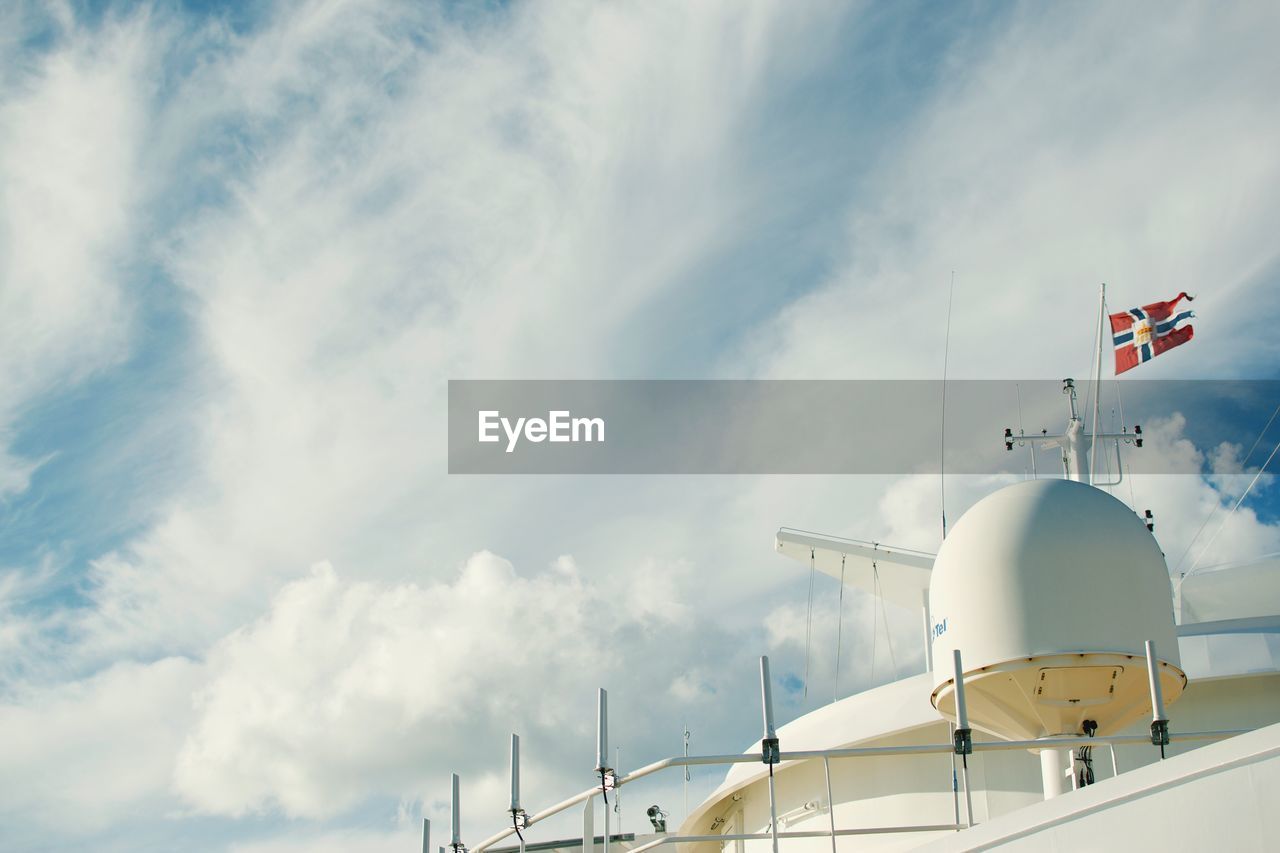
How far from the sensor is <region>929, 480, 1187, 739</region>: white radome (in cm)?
1223

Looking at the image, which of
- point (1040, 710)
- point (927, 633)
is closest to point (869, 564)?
point (927, 633)

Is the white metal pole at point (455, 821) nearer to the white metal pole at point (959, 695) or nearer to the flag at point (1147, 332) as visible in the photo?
the white metal pole at point (959, 695)

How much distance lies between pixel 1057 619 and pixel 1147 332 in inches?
430

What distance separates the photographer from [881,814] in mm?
18828

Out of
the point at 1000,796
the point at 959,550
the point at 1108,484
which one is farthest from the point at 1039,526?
the point at 1108,484

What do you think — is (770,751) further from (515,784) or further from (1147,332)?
(1147,332)

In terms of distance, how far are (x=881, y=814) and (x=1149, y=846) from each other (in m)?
11.2

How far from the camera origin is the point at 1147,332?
21547mm

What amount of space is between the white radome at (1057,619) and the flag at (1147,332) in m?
9.30

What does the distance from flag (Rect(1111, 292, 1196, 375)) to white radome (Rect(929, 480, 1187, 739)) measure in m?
9.30

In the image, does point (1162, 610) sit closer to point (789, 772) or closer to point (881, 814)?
point (881, 814)

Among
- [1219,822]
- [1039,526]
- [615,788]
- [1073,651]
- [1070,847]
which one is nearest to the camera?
[1219,822]

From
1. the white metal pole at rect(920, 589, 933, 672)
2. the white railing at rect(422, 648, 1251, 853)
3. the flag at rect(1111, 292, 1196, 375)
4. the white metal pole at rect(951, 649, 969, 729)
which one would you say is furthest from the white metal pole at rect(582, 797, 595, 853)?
the flag at rect(1111, 292, 1196, 375)

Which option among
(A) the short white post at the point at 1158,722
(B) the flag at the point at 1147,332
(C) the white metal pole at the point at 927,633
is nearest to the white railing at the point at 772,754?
(A) the short white post at the point at 1158,722
